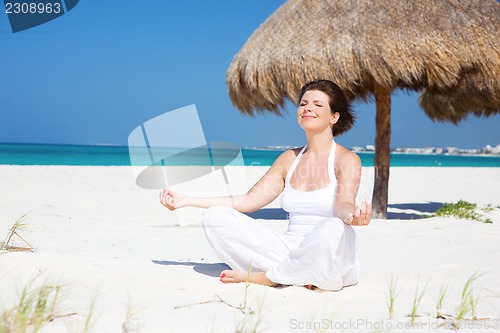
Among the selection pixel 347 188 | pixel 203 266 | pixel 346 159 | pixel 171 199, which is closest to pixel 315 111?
pixel 346 159

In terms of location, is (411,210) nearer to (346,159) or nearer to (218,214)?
(346,159)

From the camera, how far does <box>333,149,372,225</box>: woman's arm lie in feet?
7.87

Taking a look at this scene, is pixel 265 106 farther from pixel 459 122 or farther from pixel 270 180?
pixel 459 122

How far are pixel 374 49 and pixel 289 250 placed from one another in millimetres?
3562

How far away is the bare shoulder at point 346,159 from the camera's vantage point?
2.70 meters

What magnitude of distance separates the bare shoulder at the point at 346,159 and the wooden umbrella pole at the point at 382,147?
3976mm

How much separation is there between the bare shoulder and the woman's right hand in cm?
81

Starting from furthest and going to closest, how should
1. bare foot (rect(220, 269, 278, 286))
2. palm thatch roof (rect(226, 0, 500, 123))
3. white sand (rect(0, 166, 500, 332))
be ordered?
palm thatch roof (rect(226, 0, 500, 123)) < bare foot (rect(220, 269, 278, 286)) < white sand (rect(0, 166, 500, 332))

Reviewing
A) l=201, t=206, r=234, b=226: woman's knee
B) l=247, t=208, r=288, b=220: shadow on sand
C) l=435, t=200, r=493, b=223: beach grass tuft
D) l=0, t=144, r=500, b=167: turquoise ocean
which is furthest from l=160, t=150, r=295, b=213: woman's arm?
l=0, t=144, r=500, b=167: turquoise ocean

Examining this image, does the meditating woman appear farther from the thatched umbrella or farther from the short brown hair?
the thatched umbrella

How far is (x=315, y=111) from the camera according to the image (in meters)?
2.79

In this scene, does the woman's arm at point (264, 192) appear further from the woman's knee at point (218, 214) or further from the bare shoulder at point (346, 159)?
the bare shoulder at point (346, 159)

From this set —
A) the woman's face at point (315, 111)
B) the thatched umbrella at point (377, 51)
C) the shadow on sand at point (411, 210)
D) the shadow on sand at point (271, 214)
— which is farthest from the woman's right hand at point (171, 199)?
the shadow on sand at point (411, 210)

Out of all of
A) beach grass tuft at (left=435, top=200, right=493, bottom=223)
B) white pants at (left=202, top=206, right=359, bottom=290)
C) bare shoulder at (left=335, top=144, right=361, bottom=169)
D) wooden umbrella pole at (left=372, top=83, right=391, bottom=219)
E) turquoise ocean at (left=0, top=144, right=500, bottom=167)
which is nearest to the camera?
white pants at (left=202, top=206, right=359, bottom=290)
